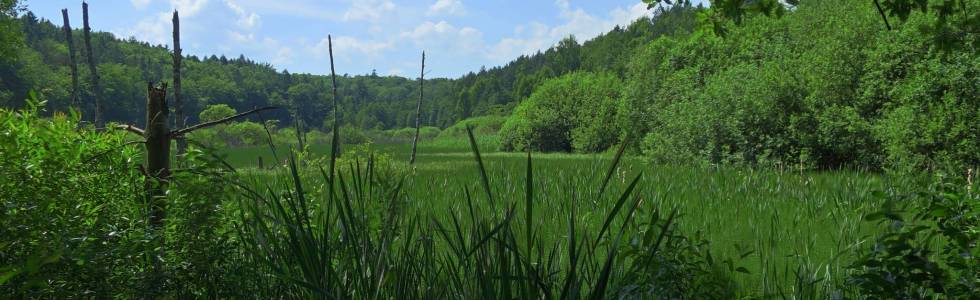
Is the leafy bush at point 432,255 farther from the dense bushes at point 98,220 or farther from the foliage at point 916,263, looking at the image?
the foliage at point 916,263

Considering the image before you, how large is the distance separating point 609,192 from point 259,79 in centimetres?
14881

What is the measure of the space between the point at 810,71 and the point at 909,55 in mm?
2234

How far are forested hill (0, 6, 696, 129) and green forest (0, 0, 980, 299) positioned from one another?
119ft

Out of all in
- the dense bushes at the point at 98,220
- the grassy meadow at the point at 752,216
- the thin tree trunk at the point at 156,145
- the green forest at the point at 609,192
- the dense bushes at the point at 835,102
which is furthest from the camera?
the dense bushes at the point at 835,102

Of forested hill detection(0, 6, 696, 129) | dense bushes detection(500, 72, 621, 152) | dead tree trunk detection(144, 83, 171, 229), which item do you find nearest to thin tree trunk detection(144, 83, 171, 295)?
dead tree trunk detection(144, 83, 171, 229)

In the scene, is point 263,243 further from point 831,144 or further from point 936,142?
point 831,144

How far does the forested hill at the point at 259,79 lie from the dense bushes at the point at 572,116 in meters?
19.3

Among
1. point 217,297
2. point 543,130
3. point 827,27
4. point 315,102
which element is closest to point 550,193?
point 217,297

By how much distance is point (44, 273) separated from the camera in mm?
2211

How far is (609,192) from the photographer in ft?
27.0

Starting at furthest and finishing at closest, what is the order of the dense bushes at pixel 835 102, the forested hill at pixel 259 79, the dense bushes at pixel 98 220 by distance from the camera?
1. the forested hill at pixel 259 79
2. the dense bushes at pixel 835 102
3. the dense bushes at pixel 98 220

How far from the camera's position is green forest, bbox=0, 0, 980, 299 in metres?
2.03

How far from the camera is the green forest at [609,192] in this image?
203cm

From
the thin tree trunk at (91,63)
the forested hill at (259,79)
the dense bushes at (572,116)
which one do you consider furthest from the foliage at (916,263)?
the forested hill at (259,79)
